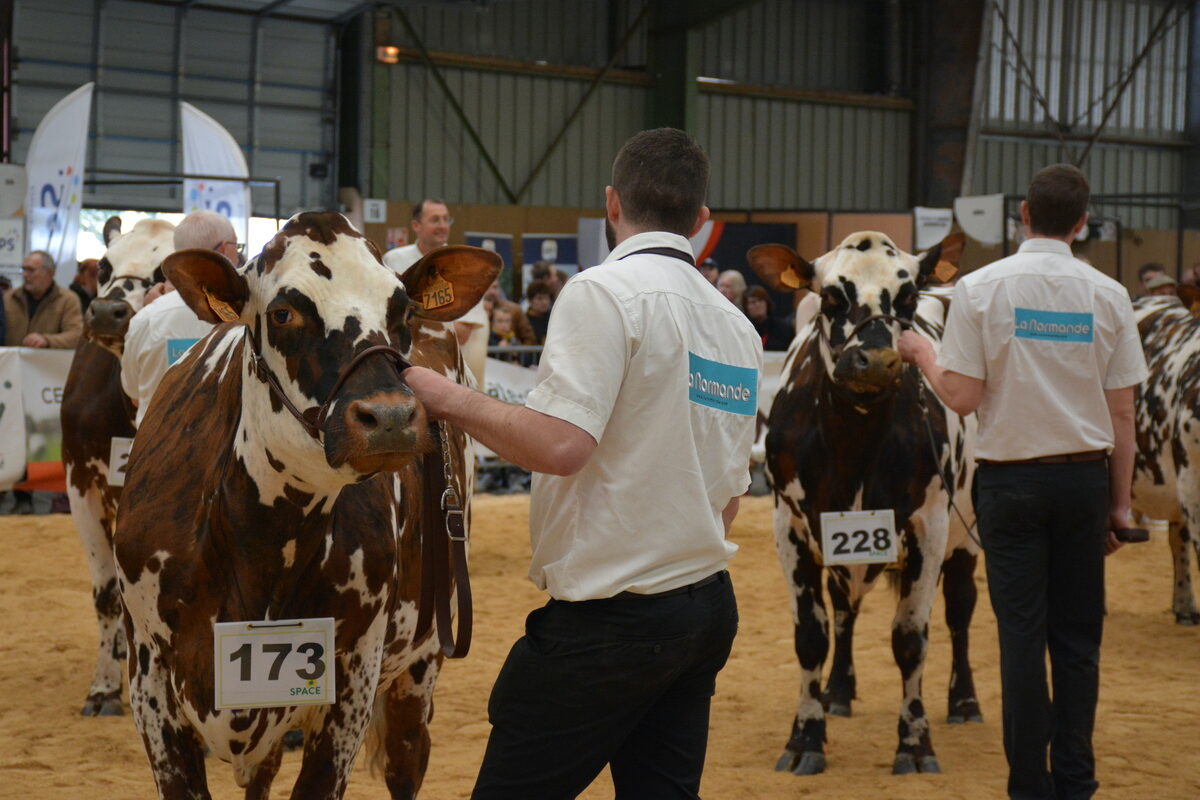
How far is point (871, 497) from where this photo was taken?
17.0ft

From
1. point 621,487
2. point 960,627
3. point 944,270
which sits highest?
point 944,270

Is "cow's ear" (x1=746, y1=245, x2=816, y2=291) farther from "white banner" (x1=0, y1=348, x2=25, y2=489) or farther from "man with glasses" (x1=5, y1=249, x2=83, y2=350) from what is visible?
"man with glasses" (x1=5, y1=249, x2=83, y2=350)

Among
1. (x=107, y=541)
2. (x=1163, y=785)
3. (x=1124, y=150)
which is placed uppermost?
(x=1124, y=150)

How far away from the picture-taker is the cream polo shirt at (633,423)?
2.40 meters

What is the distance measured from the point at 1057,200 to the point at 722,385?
201 centimetres

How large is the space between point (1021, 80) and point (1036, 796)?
22.1 metres

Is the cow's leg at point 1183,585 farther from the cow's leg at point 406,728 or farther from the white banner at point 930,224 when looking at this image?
the white banner at point 930,224

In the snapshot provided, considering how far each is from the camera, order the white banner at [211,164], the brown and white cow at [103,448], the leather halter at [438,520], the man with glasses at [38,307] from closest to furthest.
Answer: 1. the leather halter at [438,520]
2. the brown and white cow at [103,448]
3. the man with glasses at [38,307]
4. the white banner at [211,164]

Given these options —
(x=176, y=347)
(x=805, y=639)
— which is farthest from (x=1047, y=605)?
(x=176, y=347)

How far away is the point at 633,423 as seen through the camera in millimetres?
2480

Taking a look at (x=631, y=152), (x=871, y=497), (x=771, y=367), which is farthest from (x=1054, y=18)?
(x=631, y=152)

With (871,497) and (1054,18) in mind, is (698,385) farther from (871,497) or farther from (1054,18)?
(1054,18)

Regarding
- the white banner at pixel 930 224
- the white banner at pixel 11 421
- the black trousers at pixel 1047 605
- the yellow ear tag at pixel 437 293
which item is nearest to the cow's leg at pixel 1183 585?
the black trousers at pixel 1047 605

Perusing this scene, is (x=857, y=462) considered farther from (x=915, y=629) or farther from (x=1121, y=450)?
(x=1121, y=450)
